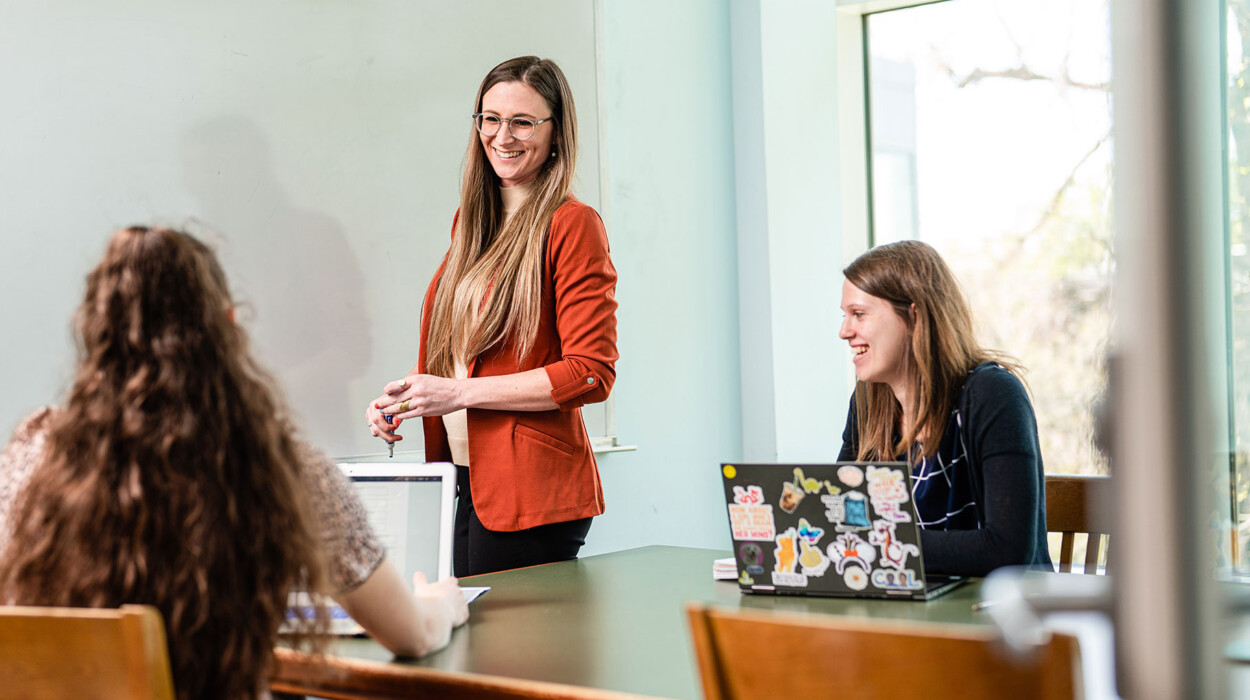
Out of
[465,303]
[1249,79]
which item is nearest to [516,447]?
[465,303]

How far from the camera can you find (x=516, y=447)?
81.1 inches

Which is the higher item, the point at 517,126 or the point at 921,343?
the point at 517,126

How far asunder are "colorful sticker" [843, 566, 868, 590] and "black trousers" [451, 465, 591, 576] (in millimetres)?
649

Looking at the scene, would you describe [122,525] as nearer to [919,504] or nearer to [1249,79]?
[919,504]

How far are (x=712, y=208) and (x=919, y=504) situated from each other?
88.9 inches

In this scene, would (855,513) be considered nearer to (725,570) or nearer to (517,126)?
(725,570)

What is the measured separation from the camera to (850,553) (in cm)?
154

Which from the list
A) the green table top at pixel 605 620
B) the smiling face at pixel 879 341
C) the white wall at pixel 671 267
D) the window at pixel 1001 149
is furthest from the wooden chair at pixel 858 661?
the window at pixel 1001 149

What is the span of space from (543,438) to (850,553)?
72cm

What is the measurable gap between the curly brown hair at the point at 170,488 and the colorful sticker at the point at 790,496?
66 cm

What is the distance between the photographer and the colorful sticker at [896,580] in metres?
1.52

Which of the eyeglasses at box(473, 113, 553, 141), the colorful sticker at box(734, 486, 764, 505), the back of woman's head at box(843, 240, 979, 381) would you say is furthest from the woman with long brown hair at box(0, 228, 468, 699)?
the back of woman's head at box(843, 240, 979, 381)

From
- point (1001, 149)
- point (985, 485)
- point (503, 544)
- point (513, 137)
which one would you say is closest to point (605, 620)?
point (503, 544)

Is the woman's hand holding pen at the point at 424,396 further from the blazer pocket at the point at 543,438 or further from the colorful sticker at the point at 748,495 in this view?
the colorful sticker at the point at 748,495
